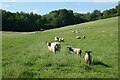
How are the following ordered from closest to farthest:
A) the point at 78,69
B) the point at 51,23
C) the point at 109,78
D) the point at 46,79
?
the point at 46,79 → the point at 109,78 → the point at 78,69 → the point at 51,23

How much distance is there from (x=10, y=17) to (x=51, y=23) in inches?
848

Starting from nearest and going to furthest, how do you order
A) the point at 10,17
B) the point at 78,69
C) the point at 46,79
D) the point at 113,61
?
the point at 46,79
the point at 78,69
the point at 113,61
the point at 10,17

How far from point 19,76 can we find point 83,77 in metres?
2.76

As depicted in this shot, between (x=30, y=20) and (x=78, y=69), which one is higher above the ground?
(x=30, y=20)

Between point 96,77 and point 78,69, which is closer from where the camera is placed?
point 96,77

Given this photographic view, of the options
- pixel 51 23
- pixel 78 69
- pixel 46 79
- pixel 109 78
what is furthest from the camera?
pixel 51 23

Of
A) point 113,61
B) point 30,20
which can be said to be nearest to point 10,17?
point 30,20

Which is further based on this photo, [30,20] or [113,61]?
[30,20]

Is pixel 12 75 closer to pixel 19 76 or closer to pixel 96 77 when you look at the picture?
pixel 19 76

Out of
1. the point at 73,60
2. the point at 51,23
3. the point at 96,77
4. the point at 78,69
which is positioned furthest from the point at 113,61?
the point at 51,23

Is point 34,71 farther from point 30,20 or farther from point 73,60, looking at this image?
point 30,20

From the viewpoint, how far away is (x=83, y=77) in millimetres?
11852

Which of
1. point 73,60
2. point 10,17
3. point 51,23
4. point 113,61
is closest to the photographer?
point 73,60

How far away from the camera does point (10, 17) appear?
369 feet
